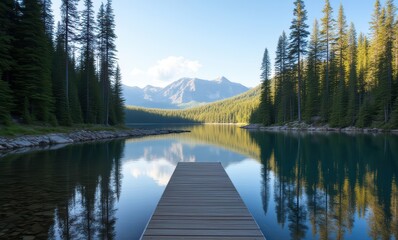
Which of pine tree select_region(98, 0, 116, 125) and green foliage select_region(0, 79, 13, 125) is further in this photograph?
pine tree select_region(98, 0, 116, 125)

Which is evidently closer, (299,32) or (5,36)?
(5,36)

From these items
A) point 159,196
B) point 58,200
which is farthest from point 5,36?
point 159,196

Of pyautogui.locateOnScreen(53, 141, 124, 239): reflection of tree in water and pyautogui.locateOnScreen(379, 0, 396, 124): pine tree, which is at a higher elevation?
pyautogui.locateOnScreen(379, 0, 396, 124): pine tree

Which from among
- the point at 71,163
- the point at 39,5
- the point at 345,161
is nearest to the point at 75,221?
the point at 71,163

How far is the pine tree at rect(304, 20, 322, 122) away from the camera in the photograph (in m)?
54.7

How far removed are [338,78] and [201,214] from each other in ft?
196

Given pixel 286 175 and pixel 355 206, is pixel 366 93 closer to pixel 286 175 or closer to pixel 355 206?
pixel 286 175

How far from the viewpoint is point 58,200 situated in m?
8.64

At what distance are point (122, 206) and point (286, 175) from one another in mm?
8491

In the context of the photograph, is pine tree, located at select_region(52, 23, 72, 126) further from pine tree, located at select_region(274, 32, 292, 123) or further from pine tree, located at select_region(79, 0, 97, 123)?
pine tree, located at select_region(274, 32, 292, 123)

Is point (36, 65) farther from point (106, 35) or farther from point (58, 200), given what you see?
point (58, 200)

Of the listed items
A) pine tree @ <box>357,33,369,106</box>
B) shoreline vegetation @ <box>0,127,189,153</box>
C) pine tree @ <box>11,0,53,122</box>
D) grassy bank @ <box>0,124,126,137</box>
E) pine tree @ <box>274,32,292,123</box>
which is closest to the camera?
shoreline vegetation @ <box>0,127,189,153</box>

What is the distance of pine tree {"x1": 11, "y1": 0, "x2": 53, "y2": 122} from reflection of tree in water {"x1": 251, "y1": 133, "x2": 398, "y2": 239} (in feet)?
89.4

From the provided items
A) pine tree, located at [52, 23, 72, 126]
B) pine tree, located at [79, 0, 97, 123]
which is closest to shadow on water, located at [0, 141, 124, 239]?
pine tree, located at [52, 23, 72, 126]
